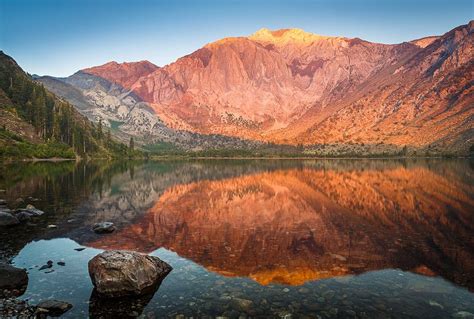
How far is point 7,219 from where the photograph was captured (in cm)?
3167

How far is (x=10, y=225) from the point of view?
3166 cm

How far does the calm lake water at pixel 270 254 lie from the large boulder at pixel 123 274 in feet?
2.25

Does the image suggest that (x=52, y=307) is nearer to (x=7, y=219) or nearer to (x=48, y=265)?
(x=48, y=265)

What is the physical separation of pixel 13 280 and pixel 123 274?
5.92m

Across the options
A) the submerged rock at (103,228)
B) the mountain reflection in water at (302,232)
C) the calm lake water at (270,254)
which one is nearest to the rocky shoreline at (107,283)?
the calm lake water at (270,254)

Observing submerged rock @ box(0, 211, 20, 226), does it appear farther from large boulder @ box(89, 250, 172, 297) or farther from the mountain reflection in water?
large boulder @ box(89, 250, 172, 297)

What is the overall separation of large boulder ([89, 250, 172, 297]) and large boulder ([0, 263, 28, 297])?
3389mm


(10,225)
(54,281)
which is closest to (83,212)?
(10,225)

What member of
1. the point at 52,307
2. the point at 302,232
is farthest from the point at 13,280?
the point at 302,232

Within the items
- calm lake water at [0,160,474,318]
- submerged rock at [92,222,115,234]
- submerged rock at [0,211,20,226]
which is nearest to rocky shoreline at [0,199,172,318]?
calm lake water at [0,160,474,318]

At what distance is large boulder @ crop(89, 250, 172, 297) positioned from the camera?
1758cm

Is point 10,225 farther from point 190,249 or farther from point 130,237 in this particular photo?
point 190,249

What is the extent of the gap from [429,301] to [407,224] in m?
19.5

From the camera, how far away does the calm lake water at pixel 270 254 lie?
1677 cm
